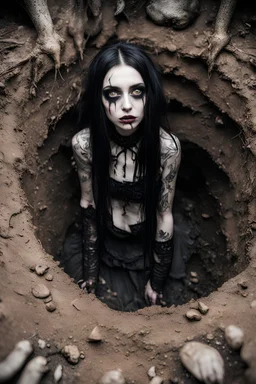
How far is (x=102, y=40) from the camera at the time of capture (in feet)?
9.17

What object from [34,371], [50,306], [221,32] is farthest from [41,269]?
[221,32]

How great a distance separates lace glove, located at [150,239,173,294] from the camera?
2.60 meters

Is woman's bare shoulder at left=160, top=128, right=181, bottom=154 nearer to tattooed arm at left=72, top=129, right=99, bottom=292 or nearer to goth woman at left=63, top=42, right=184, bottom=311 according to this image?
goth woman at left=63, top=42, right=184, bottom=311

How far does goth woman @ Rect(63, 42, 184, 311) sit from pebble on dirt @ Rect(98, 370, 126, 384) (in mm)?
1056

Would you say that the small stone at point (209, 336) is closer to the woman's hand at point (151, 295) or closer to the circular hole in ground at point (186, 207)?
the circular hole in ground at point (186, 207)

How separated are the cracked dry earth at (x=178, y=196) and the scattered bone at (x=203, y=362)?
7cm

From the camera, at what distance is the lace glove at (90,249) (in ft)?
8.76

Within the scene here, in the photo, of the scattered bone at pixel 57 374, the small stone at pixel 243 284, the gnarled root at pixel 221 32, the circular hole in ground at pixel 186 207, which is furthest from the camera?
the circular hole in ground at pixel 186 207

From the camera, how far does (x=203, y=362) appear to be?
64.1 inches

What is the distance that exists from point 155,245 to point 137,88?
107cm

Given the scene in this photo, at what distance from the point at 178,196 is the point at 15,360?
6.76ft

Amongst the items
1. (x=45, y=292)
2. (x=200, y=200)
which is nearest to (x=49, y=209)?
(x=45, y=292)

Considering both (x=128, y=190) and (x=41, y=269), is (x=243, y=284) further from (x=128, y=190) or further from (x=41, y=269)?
(x=41, y=269)

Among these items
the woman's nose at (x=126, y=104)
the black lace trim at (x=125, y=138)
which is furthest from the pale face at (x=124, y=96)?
the black lace trim at (x=125, y=138)
